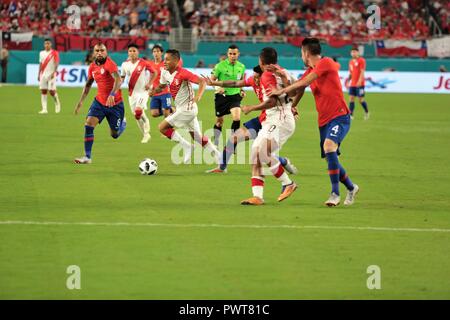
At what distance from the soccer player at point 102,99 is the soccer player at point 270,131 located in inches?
193

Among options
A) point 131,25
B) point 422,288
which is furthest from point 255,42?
point 422,288

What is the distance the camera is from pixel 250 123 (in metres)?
15.1

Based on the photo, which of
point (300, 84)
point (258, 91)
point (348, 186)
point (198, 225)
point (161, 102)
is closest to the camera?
point (198, 225)

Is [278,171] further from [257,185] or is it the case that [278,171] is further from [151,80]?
[151,80]

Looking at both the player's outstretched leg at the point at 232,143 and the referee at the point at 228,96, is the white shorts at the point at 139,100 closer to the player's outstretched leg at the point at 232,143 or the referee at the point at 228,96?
the referee at the point at 228,96

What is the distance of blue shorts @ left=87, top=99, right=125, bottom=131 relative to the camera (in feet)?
57.4

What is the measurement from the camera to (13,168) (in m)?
16.4

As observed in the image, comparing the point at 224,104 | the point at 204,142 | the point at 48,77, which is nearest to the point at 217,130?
the point at 224,104

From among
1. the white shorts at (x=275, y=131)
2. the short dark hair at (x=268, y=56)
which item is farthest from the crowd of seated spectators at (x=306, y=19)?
the short dark hair at (x=268, y=56)

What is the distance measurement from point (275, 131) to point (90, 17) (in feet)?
117

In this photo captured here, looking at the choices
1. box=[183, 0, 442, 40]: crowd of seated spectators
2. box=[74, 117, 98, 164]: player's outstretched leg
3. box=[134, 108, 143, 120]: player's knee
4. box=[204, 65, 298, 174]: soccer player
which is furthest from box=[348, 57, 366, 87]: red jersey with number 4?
box=[183, 0, 442, 40]: crowd of seated spectators

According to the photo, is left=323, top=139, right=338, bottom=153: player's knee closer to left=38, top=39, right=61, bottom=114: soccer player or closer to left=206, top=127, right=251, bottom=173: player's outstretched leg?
left=206, top=127, right=251, bottom=173: player's outstretched leg
